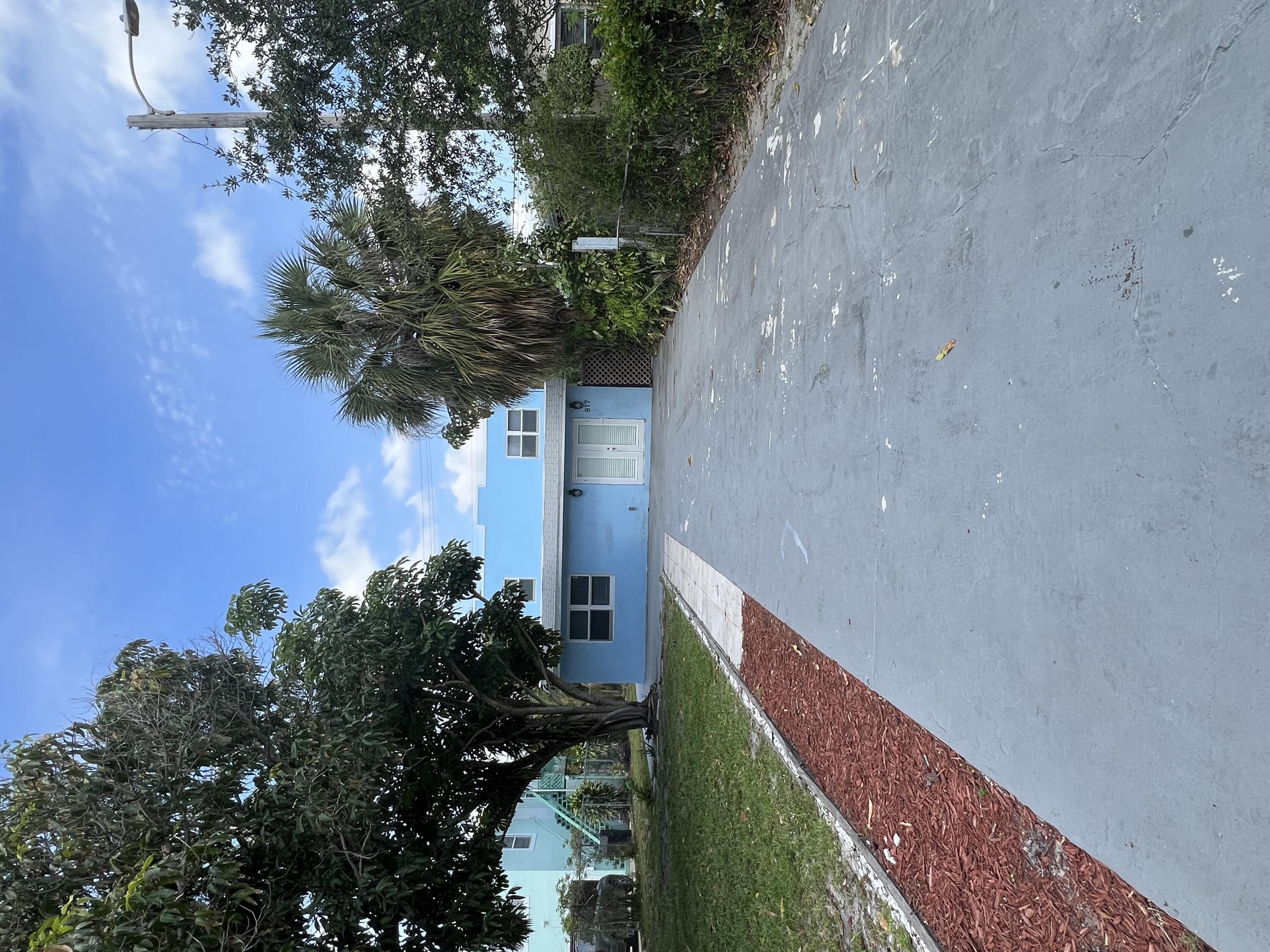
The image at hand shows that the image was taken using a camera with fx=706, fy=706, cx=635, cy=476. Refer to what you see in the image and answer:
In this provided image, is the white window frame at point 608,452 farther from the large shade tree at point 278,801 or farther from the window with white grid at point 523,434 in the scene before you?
the large shade tree at point 278,801

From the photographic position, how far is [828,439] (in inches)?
164

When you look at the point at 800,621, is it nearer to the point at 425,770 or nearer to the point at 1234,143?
the point at 1234,143

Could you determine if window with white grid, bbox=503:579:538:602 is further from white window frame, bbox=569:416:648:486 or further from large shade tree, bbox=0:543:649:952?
large shade tree, bbox=0:543:649:952

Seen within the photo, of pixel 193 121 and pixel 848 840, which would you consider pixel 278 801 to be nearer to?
pixel 848 840

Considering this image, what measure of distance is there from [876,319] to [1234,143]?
1857 mm

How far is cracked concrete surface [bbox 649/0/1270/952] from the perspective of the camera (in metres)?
1.65

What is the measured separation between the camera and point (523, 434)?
14.6 m

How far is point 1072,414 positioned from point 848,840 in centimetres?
281

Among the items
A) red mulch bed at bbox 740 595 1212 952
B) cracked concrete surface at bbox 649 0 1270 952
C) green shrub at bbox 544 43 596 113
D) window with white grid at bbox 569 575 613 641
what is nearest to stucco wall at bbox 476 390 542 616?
window with white grid at bbox 569 575 613 641

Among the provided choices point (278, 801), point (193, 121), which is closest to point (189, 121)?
point (193, 121)

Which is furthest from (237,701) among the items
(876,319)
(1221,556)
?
(1221,556)

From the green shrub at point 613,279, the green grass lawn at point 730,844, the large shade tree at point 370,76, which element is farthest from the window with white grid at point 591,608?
the large shade tree at point 370,76

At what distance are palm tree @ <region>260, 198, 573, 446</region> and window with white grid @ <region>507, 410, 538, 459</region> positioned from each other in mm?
4370

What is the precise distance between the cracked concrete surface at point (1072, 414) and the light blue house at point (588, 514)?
34.9 ft
